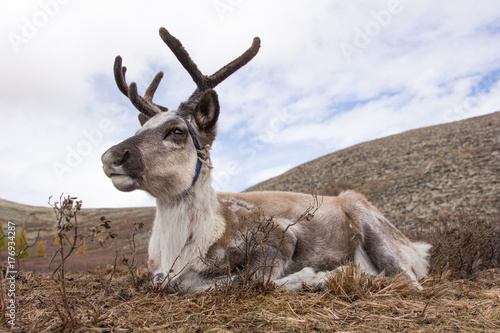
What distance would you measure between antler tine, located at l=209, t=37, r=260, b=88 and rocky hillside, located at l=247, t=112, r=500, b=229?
18.3ft

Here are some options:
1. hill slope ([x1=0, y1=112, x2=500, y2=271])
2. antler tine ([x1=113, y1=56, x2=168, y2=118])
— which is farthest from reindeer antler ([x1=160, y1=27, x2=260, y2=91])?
hill slope ([x1=0, y1=112, x2=500, y2=271])

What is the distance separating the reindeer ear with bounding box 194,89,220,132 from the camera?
482cm

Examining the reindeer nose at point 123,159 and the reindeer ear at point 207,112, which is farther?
the reindeer ear at point 207,112

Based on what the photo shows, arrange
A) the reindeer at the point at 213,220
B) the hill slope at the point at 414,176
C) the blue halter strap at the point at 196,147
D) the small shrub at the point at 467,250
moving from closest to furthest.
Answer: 1. the reindeer at the point at 213,220
2. the blue halter strap at the point at 196,147
3. the small shrub at the point at 467,250
4. the hill slope at the point at 414,176

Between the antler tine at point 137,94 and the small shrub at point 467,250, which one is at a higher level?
the antler tine at point 137,94

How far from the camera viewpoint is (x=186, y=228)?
→ 4.52 m

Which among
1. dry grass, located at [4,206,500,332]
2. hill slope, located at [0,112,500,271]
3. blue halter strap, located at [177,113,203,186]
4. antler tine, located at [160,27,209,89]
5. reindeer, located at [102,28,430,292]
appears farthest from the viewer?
hill slope, located at [0,112,500,271]

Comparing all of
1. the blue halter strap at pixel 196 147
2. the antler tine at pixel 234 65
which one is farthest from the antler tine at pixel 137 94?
the antler tine at pixel 234 65

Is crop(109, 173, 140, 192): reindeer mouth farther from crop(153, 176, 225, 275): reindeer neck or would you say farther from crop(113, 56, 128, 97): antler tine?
crop(113, 56, 128, 97): antler tine

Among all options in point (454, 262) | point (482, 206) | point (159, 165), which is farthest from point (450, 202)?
point (159, 165)

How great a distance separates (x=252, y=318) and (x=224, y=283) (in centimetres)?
105

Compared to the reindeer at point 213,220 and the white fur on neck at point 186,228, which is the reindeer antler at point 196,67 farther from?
the white fur on neck at point 186,228

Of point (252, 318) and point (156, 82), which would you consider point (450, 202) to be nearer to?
point (156, 82)

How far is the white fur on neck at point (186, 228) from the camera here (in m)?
4.49
